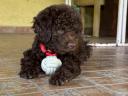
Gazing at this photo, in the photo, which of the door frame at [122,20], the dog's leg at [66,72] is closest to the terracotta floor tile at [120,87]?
the dog's leg at [66,72]

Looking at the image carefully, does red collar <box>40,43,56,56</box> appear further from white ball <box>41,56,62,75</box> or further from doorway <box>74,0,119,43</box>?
doorway <box>74,0,119,43</box>

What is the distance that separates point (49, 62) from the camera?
2.03 m

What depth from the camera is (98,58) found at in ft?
10.7

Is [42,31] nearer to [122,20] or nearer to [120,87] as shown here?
[120,87]

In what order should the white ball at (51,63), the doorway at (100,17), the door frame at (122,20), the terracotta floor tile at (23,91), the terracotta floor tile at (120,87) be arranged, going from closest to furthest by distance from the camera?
the terracotta floor tile at (23,91), the terracotta floor tile at (120,87), the white ball at (51,63), the door frame at (122,20), the doorway at (100,17)

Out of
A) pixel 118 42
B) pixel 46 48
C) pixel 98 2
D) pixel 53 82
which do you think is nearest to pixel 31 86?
pixel 53 82

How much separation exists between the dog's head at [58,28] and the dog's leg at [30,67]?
0.16 m

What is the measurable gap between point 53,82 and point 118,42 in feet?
9.88

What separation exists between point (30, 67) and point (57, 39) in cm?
26

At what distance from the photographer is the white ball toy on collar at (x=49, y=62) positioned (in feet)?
6.66

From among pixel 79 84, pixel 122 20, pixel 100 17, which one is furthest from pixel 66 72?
pixel 100 17

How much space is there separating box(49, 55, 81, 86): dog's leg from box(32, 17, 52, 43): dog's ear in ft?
0.66

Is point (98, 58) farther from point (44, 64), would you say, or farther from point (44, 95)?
point (44, 95)

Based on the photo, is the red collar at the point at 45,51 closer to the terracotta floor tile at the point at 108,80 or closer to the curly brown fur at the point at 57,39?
the curly brown fur at the point at 57,39
